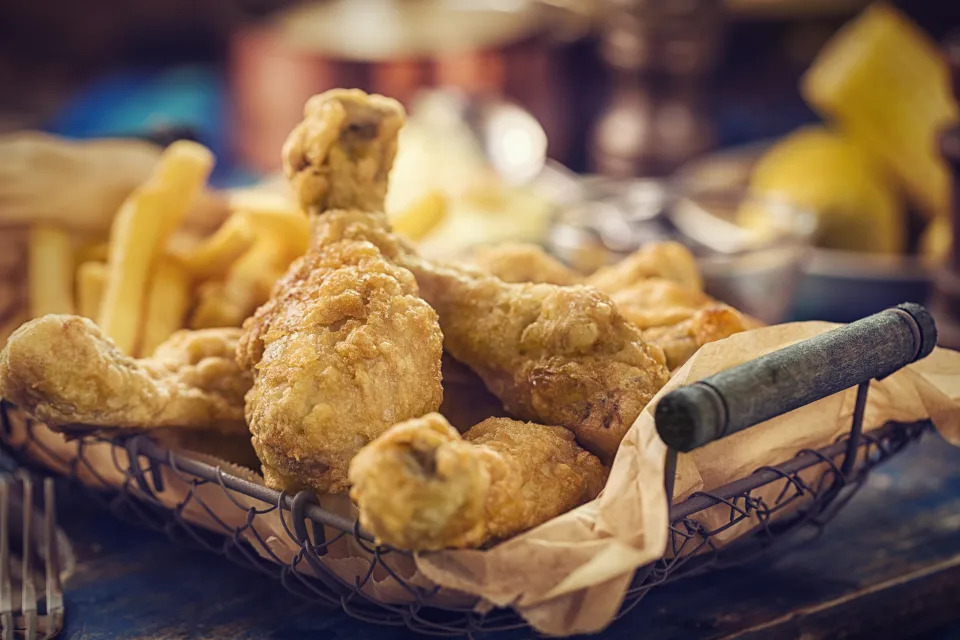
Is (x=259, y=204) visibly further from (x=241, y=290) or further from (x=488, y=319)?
(x=488, y=319)

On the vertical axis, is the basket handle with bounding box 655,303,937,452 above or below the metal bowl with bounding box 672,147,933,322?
above

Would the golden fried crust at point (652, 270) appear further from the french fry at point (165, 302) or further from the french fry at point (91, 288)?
the french fry at point (91, 288)

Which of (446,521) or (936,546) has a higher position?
(446,521)

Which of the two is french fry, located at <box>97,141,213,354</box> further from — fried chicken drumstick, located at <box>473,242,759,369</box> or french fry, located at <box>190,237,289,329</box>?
fried chicken drumstick, located at <box>473,242,759,369</box>

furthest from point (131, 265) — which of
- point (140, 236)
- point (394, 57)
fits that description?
point (394, 57)

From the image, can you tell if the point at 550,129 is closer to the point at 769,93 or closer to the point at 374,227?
the point at 769,93

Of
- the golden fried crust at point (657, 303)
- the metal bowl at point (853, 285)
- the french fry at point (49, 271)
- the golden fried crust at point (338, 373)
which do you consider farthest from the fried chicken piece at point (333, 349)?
the metal bowl at point (853, 285)

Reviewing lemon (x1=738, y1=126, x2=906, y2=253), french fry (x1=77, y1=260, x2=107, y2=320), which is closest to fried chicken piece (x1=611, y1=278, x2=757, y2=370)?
french fry (x1=77, y1=260, x2=107, y2=320)

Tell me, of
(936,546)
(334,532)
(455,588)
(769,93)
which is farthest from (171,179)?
(769,93)
